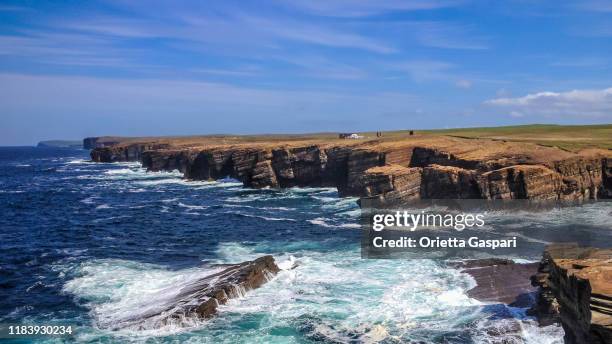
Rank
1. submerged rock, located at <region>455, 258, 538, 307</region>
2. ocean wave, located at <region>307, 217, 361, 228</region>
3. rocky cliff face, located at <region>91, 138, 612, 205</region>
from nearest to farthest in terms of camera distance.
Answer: submerged rock, located at <region>455, 258, 538, 307</region>
ocean wave, located at <region>307, 217, 361, 228</region>
rocky cliff face, located at <region>91, 138, 612, 205</region>

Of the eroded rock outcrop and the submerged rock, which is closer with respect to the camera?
the eroded rock outcrop

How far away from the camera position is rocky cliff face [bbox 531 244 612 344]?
665 inches

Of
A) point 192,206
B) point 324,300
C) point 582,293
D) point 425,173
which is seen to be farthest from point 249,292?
point 192,206

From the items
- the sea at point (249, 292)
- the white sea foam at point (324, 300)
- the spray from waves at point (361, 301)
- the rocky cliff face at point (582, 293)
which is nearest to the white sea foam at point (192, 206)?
the sea at point (249, 292)

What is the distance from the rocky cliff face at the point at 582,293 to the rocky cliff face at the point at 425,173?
3406 cm

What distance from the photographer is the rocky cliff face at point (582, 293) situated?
1688 centimetres

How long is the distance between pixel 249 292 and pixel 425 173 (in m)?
36.4

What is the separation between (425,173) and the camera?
62.8 metres

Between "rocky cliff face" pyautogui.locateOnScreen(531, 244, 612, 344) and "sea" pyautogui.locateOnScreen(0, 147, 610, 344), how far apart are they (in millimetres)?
3757

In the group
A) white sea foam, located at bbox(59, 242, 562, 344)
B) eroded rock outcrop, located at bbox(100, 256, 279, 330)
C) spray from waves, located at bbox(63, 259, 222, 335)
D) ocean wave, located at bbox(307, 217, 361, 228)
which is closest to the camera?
white sea foam, located at bbox(59, 242, 562, 344)

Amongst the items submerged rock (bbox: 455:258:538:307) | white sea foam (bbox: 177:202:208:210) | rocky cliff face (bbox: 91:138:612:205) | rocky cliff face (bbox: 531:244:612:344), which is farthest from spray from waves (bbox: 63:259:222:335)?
rocky cliff face (bbox: 91:138:612:205)

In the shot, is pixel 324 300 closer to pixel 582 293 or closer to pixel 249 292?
pixel 249 292

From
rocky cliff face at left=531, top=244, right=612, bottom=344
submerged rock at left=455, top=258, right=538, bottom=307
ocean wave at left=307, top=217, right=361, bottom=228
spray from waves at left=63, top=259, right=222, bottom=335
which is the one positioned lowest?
spray from waves at left=63, top=259, right=222, bottom=335

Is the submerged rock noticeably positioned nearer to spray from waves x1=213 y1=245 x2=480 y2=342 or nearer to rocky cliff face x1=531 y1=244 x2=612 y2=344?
spray from waves x1=213 y1=245 x2=480 y2=342
